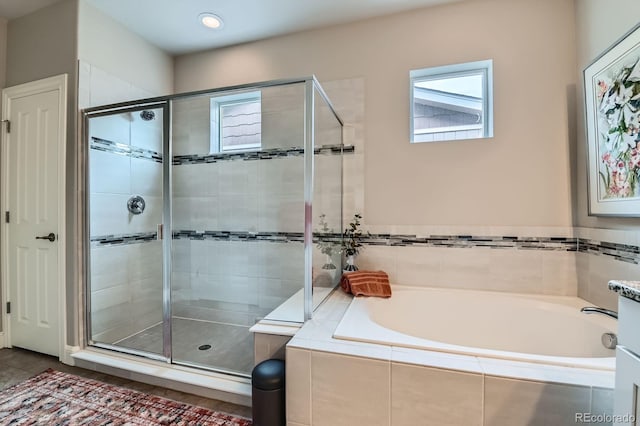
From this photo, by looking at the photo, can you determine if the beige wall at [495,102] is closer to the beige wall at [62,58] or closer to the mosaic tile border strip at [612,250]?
the mosaic tile border strip at [612,250]

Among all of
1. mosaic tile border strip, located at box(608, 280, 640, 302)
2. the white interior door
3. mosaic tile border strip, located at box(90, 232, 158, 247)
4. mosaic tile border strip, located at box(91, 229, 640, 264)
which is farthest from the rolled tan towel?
the white interior door

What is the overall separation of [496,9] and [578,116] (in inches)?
37.3

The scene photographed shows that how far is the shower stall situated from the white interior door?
245 mm

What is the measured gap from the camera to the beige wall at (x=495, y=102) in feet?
6.54

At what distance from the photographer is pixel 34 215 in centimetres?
225

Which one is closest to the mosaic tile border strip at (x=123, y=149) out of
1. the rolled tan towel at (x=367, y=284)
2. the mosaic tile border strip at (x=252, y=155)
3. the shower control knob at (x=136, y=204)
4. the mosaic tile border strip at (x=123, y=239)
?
the mosaic tile border strip at (x=252, y=155)

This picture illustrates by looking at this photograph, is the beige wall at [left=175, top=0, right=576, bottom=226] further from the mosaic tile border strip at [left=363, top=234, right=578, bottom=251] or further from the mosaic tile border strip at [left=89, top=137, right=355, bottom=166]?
the mosaic tile border strip at [left=89, top=137, right=355, bottom=166]

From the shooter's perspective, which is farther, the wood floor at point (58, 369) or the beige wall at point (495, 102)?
the beige wall at point (495, 102)

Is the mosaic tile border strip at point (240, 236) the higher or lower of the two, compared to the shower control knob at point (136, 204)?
lower

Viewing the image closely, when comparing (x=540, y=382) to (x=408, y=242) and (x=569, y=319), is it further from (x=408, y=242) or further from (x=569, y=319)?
(x=408, y=242)

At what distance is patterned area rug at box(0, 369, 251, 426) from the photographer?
1.51m

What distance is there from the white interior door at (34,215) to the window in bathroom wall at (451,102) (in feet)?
8.93

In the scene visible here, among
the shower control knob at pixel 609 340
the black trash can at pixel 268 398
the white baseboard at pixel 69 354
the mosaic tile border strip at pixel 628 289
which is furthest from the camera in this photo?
the white baseboard at pixel 69 354

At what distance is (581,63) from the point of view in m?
1.90
